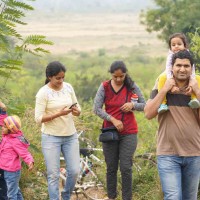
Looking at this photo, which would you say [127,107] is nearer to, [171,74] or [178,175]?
[171,74]

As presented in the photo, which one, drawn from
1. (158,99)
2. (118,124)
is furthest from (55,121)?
(158,99)

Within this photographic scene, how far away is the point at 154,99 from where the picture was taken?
574cm

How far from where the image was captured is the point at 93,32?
5906 inches

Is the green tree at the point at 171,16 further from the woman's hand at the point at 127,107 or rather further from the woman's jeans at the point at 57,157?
the woman's jeans at the point at 57,157

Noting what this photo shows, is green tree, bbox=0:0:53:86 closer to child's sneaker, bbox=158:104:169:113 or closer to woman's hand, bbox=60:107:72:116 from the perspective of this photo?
woman's hand, bbox=60:107:72:116

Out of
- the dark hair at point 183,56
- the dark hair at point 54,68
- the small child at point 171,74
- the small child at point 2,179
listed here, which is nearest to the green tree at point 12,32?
the dark hair at point 54,68

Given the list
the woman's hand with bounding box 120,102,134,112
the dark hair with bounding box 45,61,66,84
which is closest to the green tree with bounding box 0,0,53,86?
the dark hair with bounding box 45,61,66,84

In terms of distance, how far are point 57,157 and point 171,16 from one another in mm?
27806

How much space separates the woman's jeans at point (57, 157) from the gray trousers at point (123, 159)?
502 millimetres

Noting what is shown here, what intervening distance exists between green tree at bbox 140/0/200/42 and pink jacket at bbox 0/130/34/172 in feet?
82.9

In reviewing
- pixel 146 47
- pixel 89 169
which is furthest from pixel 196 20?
pixel 146 47

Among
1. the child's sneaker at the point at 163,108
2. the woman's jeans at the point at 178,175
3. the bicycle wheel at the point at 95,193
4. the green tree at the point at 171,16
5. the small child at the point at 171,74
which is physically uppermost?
the green tree at the point at 171,16

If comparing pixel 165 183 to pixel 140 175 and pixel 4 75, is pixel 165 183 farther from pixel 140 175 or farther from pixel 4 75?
pixel 140 175

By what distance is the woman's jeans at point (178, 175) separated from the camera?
5656mm
